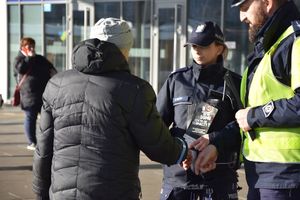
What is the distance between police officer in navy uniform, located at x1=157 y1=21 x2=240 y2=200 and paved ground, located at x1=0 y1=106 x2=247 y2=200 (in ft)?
9.11

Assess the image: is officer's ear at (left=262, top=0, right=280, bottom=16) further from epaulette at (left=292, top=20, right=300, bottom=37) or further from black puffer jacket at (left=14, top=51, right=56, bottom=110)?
black puffer jacket at (left=14, top=51, right=56, bottom=110)

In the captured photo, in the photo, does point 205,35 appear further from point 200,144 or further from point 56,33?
point 56,33

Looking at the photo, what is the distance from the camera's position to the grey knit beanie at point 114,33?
2.94m

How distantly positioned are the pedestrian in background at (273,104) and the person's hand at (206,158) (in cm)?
33

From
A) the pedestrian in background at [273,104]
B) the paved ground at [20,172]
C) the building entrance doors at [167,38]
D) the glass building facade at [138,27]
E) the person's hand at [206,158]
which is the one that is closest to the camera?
the pedestrian in background at [273,104]

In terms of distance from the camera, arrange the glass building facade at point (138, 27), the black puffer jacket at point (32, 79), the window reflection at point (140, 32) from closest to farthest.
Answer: the black puffer jacket at point (32, 79), the glass building facade at point (138, 27), the window reflection at point (140, 32)

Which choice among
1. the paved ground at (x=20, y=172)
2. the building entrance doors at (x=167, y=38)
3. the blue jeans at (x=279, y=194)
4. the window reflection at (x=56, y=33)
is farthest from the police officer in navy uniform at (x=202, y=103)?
the window reflection at (x=56, y=33)

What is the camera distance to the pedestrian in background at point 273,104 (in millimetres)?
2553

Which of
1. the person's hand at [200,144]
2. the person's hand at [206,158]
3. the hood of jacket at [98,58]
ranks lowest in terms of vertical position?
the person's hand at [206,158]

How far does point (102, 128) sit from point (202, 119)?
0.78 meters

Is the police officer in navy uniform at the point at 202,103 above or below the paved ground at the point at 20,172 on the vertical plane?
above

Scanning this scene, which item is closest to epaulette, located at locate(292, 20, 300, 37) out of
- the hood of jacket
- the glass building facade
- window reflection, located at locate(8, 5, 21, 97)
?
the hood of jacket

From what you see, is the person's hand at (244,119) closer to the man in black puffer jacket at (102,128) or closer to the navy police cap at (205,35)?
the man in black puffer jacket at (102,128)

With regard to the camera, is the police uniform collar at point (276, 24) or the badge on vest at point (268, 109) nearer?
the badge on vest at point (268, 109)
